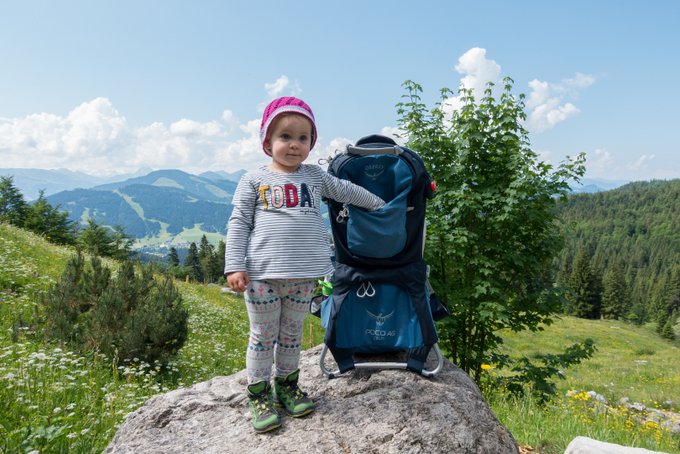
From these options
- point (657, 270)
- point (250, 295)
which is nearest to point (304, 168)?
point (250, 295)

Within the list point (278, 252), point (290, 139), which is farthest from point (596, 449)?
point (290, 139)

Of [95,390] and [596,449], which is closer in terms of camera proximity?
[596,449]

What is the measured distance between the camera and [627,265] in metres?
151

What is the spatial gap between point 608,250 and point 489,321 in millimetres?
196445

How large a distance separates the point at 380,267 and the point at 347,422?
139 centimetres

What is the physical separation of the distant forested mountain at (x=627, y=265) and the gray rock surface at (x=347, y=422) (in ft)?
17.5

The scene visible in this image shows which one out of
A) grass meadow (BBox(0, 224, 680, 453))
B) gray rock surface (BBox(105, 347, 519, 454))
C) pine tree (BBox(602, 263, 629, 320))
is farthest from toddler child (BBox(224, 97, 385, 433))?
pine tree (BBox(602, 263, 629, 320))

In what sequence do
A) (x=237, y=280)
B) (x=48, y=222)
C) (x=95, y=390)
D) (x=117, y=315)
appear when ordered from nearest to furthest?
1. (x=237, y=280)
2. (x=95, y=390)
3. (x=117, y=315)
4. (x=48, y=222)

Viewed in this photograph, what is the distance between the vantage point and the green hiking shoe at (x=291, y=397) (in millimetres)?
3078

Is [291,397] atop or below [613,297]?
atop

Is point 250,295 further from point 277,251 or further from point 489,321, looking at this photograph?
point 489,321

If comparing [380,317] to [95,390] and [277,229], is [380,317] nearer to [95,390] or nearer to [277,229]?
[277,229]

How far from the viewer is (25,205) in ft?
101

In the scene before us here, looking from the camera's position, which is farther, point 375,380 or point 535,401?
point 535,401
